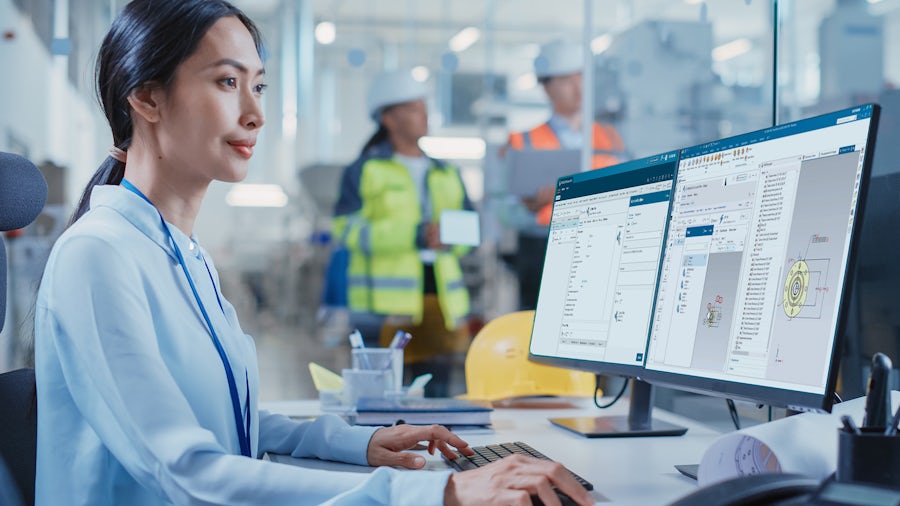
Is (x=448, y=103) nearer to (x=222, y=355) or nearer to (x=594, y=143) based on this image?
(x=594, y=143)

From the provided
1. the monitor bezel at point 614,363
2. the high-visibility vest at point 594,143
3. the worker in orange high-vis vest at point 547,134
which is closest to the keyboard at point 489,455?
the monitor bezel at point 614,363

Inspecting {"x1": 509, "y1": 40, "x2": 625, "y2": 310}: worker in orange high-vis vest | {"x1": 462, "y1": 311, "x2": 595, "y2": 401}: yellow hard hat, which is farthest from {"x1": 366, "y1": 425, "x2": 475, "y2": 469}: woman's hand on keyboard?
{"x1": 509, "y1": 40, "x2": 625, "y2": 310}: worker in orange high-vis vest

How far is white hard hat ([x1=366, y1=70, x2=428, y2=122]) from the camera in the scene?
15.2ft

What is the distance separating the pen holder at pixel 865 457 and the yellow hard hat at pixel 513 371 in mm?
1302

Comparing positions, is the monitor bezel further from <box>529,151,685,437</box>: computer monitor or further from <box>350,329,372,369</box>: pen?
<box>350,329,372,369</box>: pen

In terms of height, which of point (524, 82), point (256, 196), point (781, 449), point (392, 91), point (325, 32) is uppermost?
point (325, 32)

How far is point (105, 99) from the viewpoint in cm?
131

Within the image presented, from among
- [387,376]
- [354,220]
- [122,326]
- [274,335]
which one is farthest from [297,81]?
[122,326]

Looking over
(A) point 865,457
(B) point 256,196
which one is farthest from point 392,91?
(B) point 256,196

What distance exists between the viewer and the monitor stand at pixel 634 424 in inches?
62.8

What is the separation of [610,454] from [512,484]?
1.66 ft

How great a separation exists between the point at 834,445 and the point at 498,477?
0.33 meters

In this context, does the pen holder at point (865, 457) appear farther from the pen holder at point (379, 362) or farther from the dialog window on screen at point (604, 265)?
the pen holder at point (379, 362)

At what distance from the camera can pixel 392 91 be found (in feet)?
15.3
